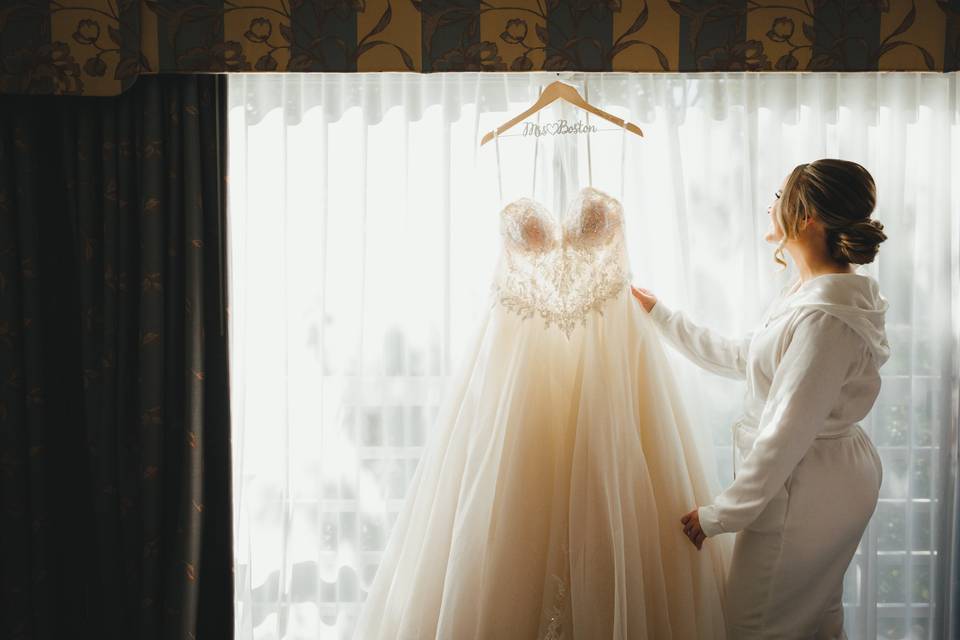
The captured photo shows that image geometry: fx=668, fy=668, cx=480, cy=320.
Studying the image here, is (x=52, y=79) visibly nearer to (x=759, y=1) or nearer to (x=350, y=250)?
(x=350, y=250)

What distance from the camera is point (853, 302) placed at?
5.27ft

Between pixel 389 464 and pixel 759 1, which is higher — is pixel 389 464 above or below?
below

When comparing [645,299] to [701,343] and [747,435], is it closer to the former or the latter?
[701,343]

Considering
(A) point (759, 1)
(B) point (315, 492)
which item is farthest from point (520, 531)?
(A) point (759, 1)

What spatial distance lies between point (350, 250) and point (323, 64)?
56cm

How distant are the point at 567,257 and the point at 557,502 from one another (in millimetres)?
624

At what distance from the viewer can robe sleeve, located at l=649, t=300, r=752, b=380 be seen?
1916 millimetres

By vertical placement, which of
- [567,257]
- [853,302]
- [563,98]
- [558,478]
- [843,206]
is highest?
[563,98]

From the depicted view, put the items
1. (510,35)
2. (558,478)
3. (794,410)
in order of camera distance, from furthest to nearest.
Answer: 1. (510,35)
2. (558,478)
3. (794,410)

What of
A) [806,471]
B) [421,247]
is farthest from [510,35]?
[806,471]

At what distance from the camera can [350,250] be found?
7.06ft

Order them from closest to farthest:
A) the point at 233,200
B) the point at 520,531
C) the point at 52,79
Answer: the point at 520,531, the point at 52,79, the point at 233,200

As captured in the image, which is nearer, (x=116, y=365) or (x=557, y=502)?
(x=557, y=502)

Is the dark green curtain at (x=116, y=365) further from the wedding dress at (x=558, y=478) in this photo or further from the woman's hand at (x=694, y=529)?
the woman's hand at (x=694, y=529)
